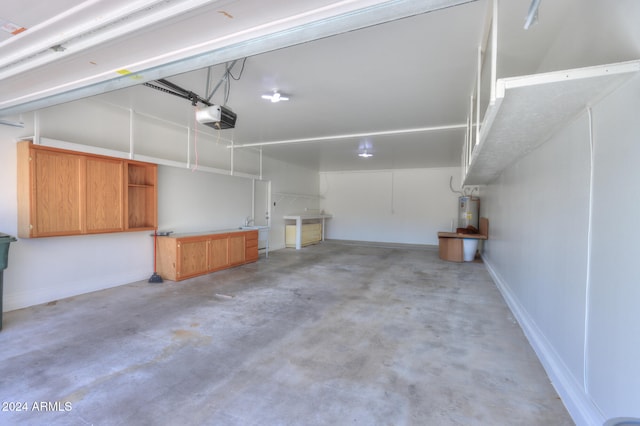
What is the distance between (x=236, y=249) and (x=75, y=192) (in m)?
3.02

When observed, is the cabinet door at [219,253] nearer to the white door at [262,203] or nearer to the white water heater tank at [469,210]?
the white door at [262,203]

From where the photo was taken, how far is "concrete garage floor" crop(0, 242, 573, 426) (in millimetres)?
1891

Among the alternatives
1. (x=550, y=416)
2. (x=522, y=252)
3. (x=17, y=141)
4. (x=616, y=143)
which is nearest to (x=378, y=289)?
(x=522, y=252)

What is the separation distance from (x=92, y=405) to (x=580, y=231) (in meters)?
3.47

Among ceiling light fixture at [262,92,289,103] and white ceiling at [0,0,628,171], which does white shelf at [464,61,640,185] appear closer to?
white ceiling at [0,0,628,171]

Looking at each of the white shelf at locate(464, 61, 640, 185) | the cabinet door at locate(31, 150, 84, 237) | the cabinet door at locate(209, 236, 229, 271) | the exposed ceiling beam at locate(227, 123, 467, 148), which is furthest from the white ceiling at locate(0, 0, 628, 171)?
the cabinet door at locate(209, 236, 229, 271)

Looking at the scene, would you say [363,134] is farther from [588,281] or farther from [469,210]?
[469,210]

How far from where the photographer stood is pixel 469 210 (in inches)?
336

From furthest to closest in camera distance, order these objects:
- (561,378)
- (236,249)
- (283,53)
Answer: (236,249) → (283,53) → (561,378)

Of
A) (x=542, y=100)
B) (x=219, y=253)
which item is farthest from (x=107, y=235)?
(x=542, y=100)

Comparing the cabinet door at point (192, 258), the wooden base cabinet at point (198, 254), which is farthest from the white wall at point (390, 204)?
the cabinet door at point (192, 258)

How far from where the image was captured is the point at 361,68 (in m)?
2.99

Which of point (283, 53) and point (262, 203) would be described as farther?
point (262, 203)

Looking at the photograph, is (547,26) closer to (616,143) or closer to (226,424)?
(616,143)
